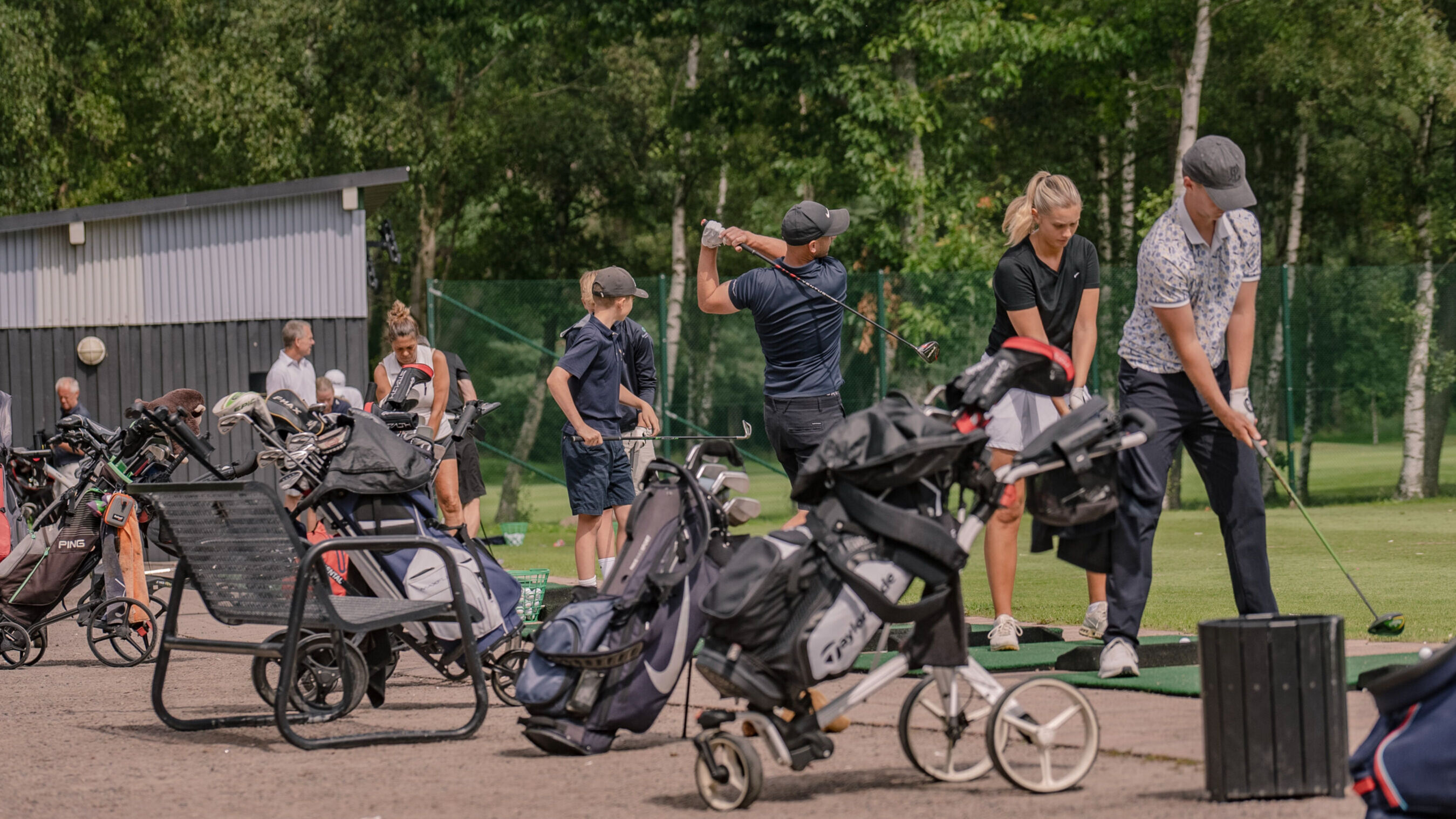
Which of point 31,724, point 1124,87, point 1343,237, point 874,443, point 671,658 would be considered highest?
point 1124,87

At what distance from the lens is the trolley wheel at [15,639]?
8.83 m

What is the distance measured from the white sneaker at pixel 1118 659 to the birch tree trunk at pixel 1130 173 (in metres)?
23.1

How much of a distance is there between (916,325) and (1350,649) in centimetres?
1235

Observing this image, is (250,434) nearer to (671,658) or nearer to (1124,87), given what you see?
(671,658)

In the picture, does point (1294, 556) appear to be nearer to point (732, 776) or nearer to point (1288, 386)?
point (1288, 386)

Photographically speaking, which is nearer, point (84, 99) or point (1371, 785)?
point (1371, 785)

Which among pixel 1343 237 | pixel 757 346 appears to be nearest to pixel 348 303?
pixel 757 346

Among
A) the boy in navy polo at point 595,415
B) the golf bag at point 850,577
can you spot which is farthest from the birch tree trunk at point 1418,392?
the golf bag at point 850,577

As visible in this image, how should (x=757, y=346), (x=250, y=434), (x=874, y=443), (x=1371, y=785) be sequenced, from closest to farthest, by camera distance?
1. (x=1371, y=785)
2. (x=874, y=443)
3. (x=250, y=434)
4. (x=757, y=346)

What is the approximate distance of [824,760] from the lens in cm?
526

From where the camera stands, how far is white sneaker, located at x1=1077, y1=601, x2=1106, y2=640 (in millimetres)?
7395

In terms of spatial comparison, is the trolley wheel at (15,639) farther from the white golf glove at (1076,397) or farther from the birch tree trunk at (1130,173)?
the birch tree trunk at (1130,173)

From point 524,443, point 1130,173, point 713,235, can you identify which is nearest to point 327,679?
point 713,235

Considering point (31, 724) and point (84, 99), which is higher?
point (84, 99)
